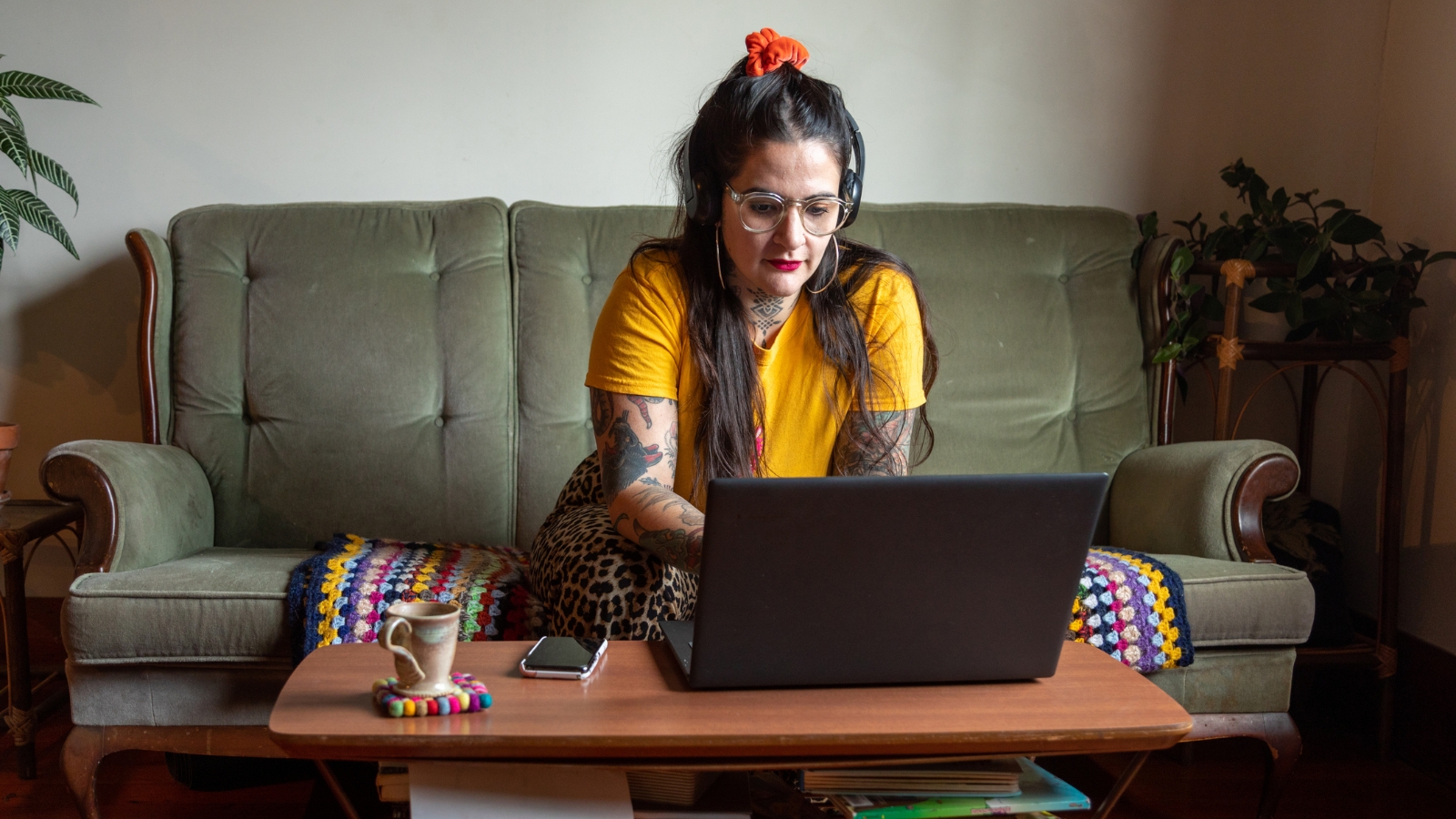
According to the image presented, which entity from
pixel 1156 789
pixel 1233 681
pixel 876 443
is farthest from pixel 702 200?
pixel 1156 789

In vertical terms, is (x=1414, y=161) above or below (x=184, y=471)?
above

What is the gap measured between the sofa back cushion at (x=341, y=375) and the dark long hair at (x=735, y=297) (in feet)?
2.33

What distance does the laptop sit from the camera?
0.79 metres

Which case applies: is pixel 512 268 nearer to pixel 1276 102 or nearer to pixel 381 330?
pixel 381 330

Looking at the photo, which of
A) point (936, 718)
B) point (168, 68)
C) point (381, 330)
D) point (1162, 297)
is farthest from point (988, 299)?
point (168, 68)

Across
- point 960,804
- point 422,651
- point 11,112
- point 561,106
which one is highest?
point 561,106

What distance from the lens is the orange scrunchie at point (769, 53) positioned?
48.6 inches

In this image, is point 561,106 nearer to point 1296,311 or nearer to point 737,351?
point 737,351

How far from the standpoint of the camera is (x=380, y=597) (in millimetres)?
1424

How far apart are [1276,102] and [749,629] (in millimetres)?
2123

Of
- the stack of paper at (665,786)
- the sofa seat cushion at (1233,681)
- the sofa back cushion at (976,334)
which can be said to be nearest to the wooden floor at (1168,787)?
the sofa seat cushion at (1233,681)

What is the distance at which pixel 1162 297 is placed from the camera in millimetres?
2053

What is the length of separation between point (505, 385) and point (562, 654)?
43.7 inches

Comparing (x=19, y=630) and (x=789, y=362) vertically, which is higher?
(x=789, y=362)
